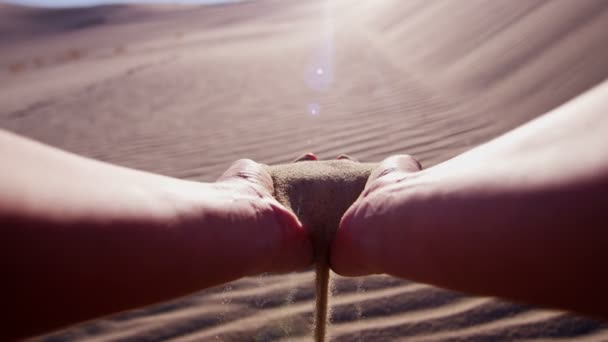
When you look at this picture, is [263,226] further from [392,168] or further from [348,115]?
[348,115]

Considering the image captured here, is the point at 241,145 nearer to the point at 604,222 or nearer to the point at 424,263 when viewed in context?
the point at 424,263

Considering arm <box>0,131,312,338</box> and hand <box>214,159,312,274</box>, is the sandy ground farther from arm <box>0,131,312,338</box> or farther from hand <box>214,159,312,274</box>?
arm <box>0,131,312,338</box>

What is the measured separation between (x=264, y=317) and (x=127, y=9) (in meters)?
51.1

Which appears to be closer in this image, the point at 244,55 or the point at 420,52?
the point at 420,52

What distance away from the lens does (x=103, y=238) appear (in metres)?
0.83

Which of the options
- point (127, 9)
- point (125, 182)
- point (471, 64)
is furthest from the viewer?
point (127, 9)

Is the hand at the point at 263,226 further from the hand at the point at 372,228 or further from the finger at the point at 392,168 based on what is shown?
the finger at the point at 392,168

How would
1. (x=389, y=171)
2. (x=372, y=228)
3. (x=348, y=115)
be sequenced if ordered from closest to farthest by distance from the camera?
(x=372, y=228)
(x=389, y=171)
(x=348, y=115)

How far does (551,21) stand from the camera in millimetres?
4469

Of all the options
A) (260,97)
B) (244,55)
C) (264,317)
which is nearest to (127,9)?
(244,55)

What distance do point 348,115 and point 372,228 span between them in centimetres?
314

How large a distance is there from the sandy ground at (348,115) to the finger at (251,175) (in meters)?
0.68

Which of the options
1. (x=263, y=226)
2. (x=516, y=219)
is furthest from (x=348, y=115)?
(x=516, y=219)

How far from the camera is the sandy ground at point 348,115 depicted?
70.1 inches
